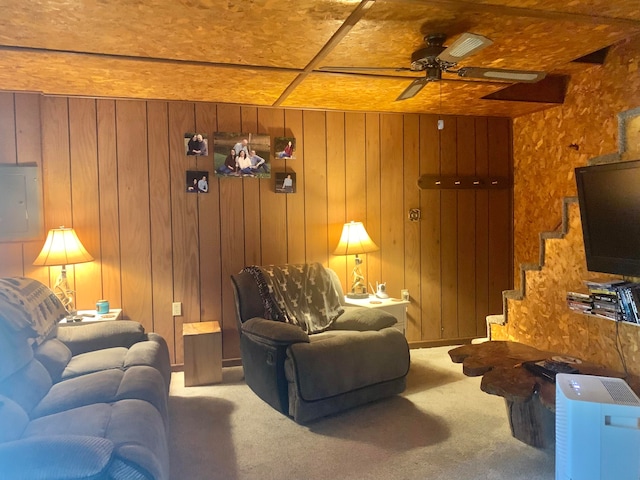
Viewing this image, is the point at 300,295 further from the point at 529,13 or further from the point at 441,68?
the point at 529,13

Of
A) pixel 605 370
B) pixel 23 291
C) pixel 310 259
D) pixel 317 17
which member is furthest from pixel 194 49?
pixel 605 370

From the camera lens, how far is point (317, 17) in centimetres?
232

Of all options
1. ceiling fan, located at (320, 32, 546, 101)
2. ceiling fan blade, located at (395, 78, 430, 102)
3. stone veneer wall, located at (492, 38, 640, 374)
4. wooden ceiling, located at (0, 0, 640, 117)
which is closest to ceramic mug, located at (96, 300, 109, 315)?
wooden ceiling, located at (0, 0, 640, 117)

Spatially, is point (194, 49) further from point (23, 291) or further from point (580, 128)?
point (580, 128)

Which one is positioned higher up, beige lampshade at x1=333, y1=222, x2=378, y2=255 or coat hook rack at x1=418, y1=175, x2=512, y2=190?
coat hook rack at x1=418, y1=175, x2=512, y2=190

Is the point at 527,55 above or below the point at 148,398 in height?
above

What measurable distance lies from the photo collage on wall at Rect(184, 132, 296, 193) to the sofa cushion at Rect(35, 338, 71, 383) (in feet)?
5.32

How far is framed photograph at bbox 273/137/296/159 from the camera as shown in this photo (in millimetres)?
4191

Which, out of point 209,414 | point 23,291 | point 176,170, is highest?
point 176,170

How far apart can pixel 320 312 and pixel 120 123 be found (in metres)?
2.16

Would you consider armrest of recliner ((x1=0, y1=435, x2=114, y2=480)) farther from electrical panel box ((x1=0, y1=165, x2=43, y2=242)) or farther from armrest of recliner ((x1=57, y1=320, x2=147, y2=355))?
electrical panel box ((x1=0, y1=165, x2=43, y2=242))

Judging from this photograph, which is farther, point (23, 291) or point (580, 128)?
point (580, 128)

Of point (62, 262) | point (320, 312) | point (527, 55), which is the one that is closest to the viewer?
point (527, 55)

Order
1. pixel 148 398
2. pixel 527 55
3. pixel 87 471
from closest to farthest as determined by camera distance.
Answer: pixel 87 471, pixel 148 398, pixel 527 55
